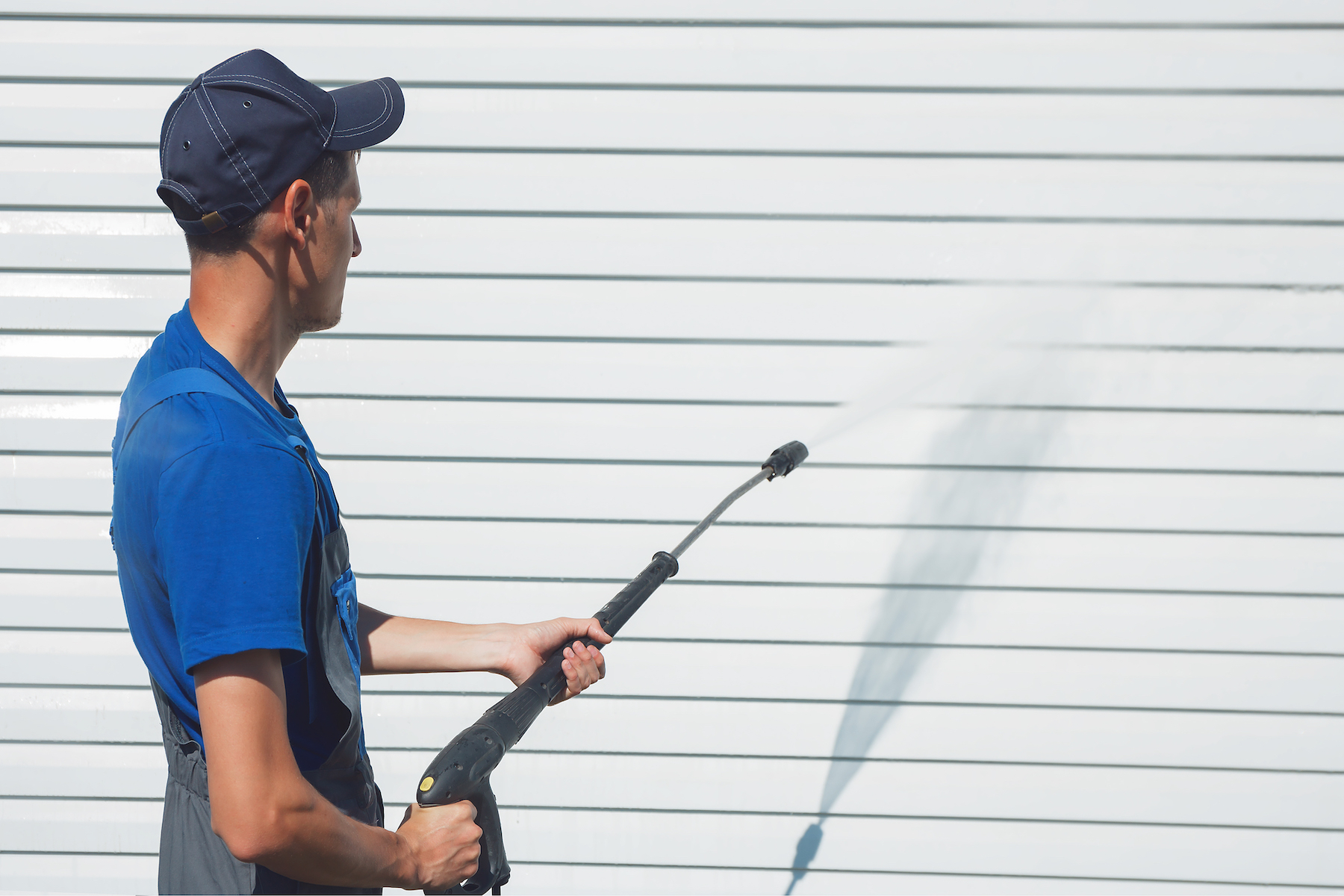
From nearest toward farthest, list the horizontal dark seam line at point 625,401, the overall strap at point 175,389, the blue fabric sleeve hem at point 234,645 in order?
1. the blue fabric sleeve hem at point 234,645
2. the overall strap at point 175,389
3. the horizontal dark seam line at point 625,401

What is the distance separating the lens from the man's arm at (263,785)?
1162mm

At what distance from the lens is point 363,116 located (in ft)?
4.95

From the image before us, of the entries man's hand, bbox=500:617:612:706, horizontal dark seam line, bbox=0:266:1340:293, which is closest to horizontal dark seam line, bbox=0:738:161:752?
man's hand, bbox=500:617:612:706

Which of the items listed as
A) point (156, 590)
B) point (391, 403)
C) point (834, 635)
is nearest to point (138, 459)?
point (156, 590)

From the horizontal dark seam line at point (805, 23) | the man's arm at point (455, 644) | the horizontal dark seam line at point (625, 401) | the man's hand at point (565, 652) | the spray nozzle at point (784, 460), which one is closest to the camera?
the man's hand at point (565, 652)

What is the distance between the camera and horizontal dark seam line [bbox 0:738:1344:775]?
2980 millimetres

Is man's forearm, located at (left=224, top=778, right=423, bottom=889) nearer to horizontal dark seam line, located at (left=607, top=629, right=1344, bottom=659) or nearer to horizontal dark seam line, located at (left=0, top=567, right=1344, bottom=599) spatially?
horizontal dark seam line, located at (left=0, top=567, right=1344, bottom=599)

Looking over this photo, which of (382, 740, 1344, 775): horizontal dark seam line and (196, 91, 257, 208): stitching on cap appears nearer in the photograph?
(196, 91, 257, 208): stitching on cap

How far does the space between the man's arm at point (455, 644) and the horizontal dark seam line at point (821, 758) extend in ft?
3.90

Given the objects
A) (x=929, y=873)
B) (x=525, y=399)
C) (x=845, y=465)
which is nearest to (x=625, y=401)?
(x=525, y=399)

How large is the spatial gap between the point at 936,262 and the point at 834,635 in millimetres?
1369

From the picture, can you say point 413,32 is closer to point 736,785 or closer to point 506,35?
point 506,35

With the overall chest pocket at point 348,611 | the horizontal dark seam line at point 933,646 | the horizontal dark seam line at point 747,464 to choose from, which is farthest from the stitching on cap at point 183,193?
the horizontal dark seam line at point 933,646

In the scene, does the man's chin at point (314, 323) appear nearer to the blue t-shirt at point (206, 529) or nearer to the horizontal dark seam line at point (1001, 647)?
the blue t-shirt at point (206, 529)
